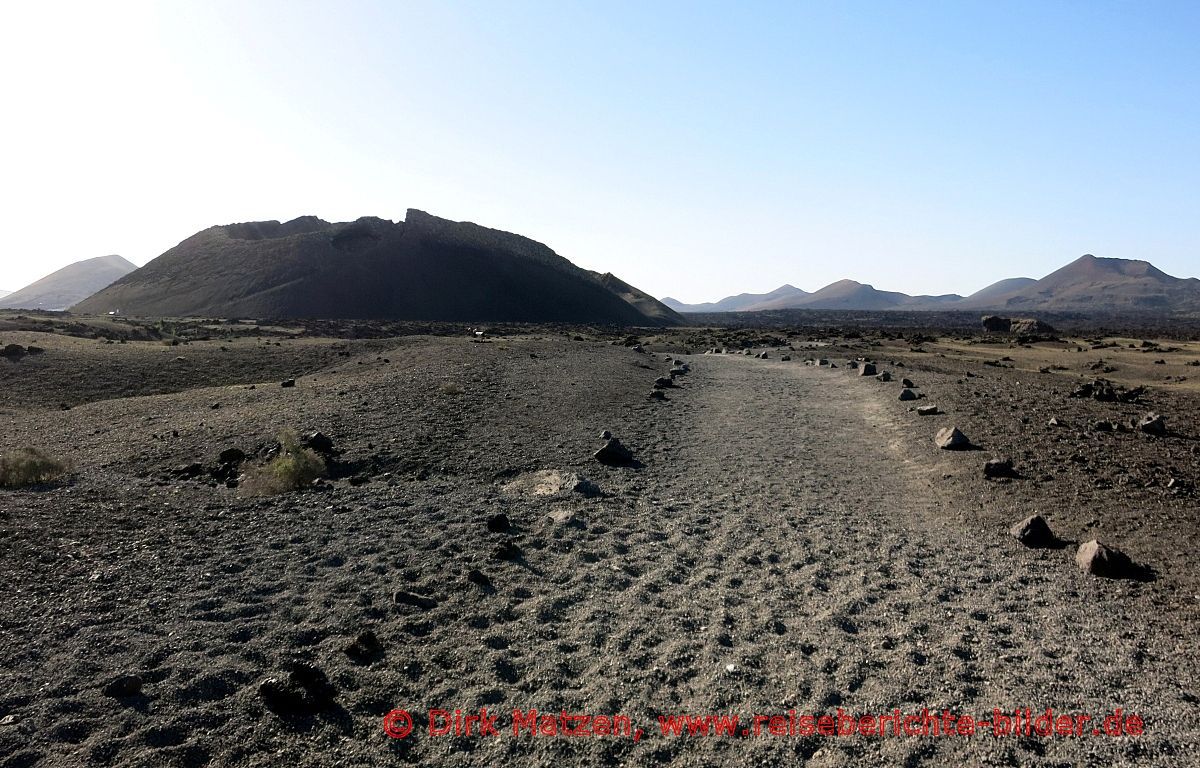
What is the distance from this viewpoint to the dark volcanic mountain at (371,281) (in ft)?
261

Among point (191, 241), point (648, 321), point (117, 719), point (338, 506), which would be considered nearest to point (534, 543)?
point (338, 506)

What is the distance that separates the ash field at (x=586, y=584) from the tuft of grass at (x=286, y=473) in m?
0.08

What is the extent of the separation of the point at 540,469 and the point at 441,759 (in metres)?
7.02

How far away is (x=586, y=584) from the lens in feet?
22.5

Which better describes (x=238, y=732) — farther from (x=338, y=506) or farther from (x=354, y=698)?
(x=338, y=506)

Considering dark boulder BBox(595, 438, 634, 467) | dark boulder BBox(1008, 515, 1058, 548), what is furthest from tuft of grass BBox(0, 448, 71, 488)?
dark boulder BBox(1008, 515, 1058, 548)

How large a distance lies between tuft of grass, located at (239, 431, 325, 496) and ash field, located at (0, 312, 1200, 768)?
79 millimetres

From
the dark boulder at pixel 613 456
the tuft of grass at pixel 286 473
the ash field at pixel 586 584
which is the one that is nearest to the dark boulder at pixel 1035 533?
the ash field at pixel 586 584

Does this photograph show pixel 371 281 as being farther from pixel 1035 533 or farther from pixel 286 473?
pixel 1035 533

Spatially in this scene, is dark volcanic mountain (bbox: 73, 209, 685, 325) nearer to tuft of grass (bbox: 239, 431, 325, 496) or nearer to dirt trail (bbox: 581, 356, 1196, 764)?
tuft of grass (bbox: 239, 431, 325, 496)

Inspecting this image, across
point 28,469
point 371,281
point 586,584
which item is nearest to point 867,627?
point 586,584

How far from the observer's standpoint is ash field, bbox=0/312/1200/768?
4480mm

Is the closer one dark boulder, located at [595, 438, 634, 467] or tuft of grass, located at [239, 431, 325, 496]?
tuft of grass, located at [239, 431, 325, 496]

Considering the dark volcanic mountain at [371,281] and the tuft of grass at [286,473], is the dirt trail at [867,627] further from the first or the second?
the dark volcanic mountain at [371,281]
